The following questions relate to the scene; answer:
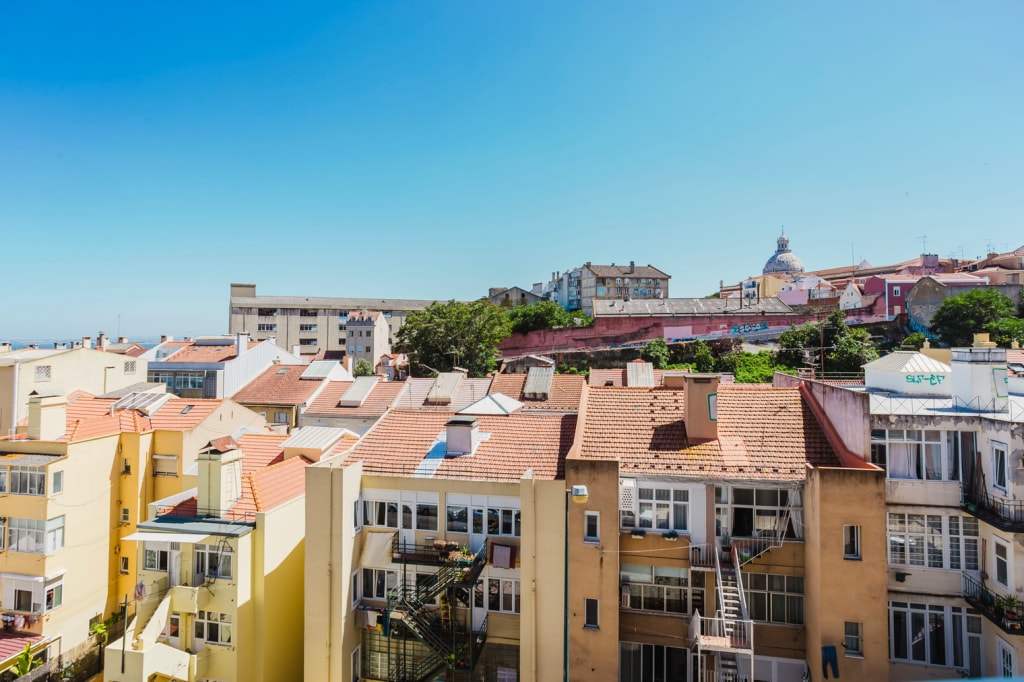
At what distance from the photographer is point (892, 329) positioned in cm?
5422

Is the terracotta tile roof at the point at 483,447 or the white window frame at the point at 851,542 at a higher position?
the terracotta tile roof at the point at 483,447

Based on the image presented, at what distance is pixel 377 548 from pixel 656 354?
41.1 metres

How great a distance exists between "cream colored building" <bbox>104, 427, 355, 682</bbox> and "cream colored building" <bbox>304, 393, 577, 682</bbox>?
1.46 m

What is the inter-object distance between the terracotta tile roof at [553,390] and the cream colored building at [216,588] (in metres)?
14.8

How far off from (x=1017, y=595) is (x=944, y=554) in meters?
1.46

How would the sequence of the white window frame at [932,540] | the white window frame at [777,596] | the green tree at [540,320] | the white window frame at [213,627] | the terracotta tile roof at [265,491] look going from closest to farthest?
1. the white window frame at [932,540]
2. the white window frame at [777,596]
3. the white window frame at [213,627]
4. the terracotta tile roof at [265,491]
5. the green tree at [540,320]

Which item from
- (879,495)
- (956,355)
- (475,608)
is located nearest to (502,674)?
(475,608)

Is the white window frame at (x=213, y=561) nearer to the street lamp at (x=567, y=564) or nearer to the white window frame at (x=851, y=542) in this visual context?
the street lamp at (x=567, y=564)

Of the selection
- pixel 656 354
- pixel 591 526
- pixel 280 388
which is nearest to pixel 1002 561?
pixel 591 526

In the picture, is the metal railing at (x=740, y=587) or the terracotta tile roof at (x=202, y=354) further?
the terracotta tile roof at (x=202, y=354)

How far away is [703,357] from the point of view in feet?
167

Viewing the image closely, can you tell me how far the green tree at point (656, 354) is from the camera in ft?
168

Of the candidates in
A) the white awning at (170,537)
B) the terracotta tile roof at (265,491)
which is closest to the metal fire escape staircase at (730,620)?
the terracotta tile roof at (265,491)

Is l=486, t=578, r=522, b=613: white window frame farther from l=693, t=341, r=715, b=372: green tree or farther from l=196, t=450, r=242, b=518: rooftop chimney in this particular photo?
l=693, t=341, r=715, b=372: green tree
